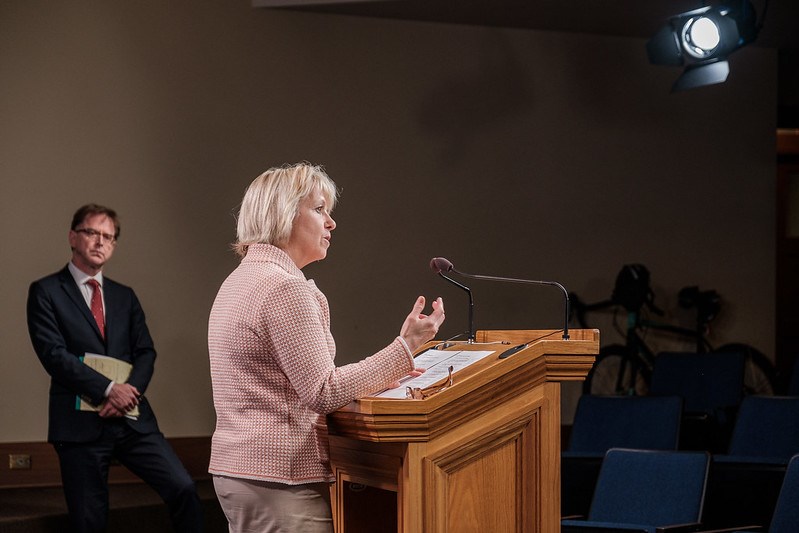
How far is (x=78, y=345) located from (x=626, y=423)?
2691 mm

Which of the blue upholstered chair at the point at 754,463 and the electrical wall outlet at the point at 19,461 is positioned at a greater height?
the blue upholstered chair at the point at 754,463

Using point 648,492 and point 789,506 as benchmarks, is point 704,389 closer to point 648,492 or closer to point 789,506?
point 648,492

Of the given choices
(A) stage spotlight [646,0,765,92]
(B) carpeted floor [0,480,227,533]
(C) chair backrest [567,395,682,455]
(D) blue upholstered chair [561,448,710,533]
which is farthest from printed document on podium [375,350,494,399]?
(A) stage spotlight [646,0,765,92]

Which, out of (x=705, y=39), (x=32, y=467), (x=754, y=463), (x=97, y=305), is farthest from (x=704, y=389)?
(x=32, y=467)

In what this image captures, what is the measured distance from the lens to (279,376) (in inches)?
90.5

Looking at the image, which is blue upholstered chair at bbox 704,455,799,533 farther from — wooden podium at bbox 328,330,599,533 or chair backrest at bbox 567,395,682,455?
chair backrest at bbox 567,395,682,455

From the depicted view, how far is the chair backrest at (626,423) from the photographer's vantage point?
5348 millimetres

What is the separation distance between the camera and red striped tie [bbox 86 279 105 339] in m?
5.07

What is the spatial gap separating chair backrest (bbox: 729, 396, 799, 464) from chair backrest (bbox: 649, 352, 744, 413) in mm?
806

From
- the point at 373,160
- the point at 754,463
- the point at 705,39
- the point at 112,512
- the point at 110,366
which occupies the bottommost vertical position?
the point at 112,512

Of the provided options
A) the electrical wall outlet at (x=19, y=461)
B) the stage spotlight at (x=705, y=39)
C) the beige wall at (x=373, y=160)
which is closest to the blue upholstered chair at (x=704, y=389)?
the beige wall at (x=373, y=160)

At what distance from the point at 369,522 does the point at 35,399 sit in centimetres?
468

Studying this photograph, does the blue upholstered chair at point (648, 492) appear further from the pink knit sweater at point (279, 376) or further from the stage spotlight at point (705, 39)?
the stage spotlight at point (705, 39)

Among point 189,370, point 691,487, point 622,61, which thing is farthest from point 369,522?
point 622,61
